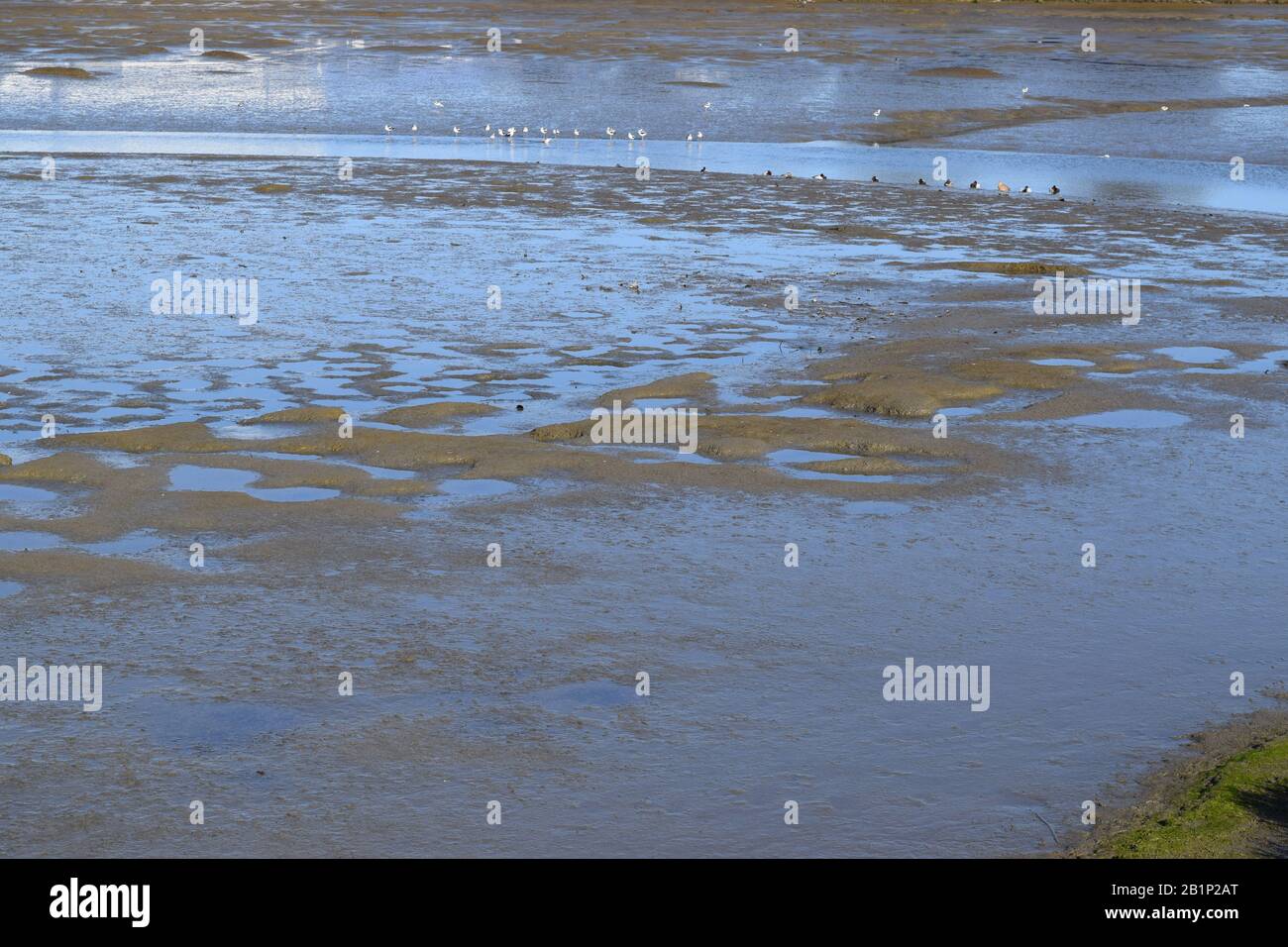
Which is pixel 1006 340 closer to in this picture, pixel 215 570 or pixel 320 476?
pixel 320 476

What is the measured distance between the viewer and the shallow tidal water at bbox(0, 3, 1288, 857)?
626 cm

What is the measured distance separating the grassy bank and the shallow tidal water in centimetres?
19

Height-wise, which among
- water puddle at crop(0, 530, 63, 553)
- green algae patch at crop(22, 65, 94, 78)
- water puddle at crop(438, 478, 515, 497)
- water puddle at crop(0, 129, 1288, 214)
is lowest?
water puddle at crop(0, 530, 63, 553)

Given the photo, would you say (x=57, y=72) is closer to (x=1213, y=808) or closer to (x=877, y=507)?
(x=877, y=507)

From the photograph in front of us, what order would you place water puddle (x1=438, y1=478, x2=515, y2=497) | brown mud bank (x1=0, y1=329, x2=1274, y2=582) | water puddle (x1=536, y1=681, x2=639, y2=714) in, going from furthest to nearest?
water puddle (x1=438, y1=478, x2=515, y2=497)
brown mud bank (x1=0, y1=329, x2=1274, y2=582)
water puddle (x1=536, y1=681, x2=639, y2=714)

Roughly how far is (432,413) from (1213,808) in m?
6.46

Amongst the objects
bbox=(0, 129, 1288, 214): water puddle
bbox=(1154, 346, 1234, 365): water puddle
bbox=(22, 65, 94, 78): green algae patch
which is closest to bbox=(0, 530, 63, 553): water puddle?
bbox=(1154, 346, 1234, 365): water puddle

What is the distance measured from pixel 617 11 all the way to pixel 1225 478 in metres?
54.4

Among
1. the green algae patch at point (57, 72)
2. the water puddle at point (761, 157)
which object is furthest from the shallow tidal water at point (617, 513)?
the green algae patch at point (57, 72)

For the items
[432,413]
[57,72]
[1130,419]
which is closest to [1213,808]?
[1130,419]

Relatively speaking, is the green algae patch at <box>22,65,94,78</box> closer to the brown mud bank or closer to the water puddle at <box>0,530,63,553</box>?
the brown mud bank

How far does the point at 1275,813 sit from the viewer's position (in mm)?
5848

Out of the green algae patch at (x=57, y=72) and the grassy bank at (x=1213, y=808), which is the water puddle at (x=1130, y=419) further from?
the green algae patch at (x=57, y=72)
